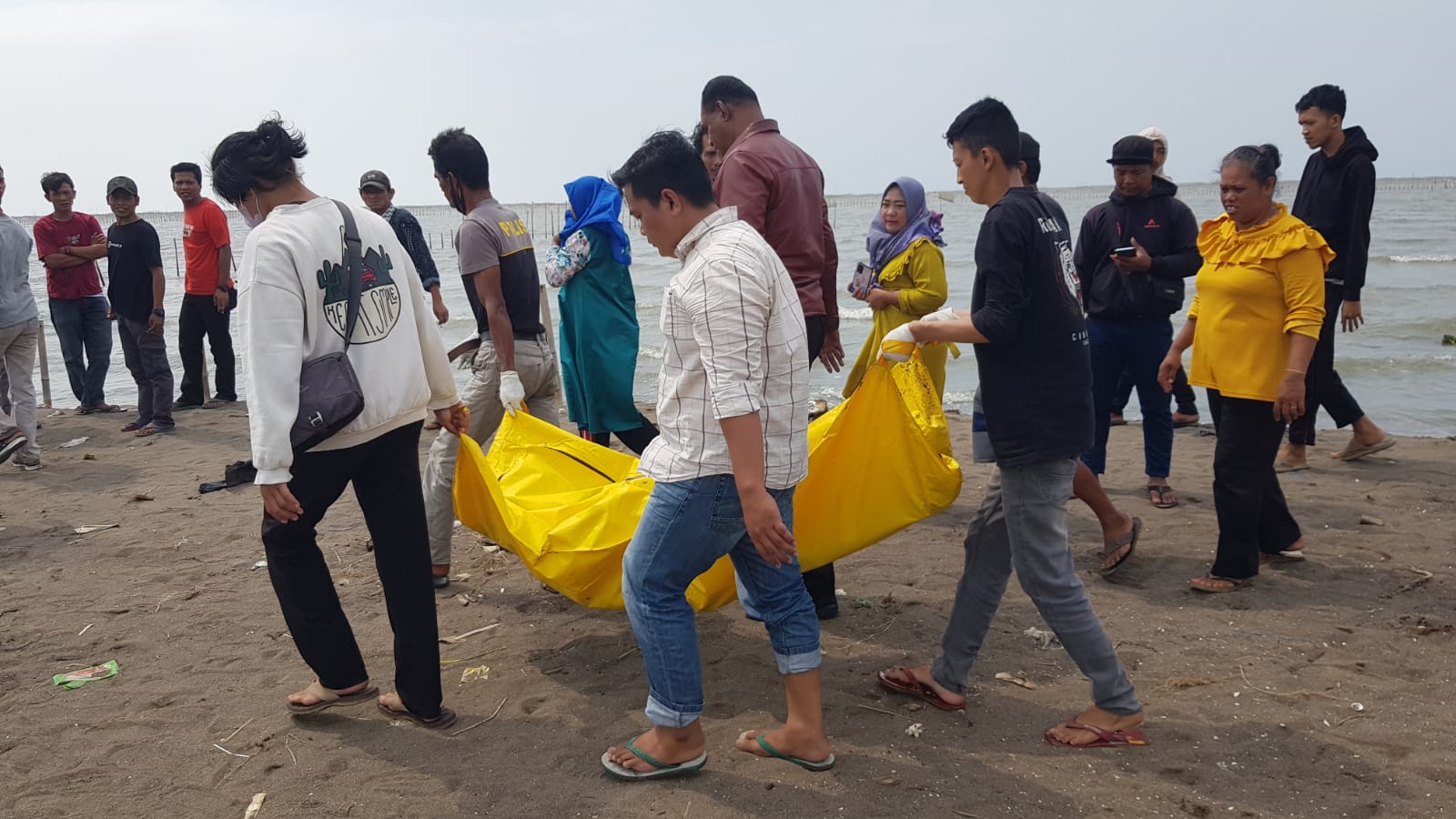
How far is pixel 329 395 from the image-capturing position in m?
3.07

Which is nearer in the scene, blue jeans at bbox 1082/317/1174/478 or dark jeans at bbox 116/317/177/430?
blue jeans at bbox 1082/317/1174/478

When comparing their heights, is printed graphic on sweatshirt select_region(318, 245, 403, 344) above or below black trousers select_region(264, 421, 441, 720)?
above

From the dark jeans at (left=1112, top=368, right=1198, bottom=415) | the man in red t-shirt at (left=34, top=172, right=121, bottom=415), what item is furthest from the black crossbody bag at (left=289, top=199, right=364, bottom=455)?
the man in red t-shirt at (left=34, top=172, right=121, bottom=415)

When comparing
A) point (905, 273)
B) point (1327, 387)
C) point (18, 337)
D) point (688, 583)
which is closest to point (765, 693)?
point (688, 583)

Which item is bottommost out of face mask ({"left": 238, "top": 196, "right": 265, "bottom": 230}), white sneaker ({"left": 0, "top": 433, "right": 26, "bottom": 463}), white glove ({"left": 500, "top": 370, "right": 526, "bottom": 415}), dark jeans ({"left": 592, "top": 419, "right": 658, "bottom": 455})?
white sneaker ({"left": 0, "top": 433, "right": 26, "bottom": 463})

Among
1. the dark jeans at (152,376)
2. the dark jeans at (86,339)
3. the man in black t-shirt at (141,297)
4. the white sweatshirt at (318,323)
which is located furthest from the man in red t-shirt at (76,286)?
the white sweatshirt at (318,323)

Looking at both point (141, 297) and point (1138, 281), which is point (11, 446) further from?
point (1138, 281)

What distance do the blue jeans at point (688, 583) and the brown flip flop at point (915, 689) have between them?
65cm

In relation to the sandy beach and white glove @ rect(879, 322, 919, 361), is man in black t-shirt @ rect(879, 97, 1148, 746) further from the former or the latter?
the sandy beach

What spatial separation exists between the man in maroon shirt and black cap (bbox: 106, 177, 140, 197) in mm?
6543

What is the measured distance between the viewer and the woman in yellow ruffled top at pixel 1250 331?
429cm

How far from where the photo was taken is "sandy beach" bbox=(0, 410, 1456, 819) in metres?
3.13

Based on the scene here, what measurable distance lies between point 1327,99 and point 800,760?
4839 mm

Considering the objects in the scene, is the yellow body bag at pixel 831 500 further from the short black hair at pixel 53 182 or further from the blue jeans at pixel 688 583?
the short black hair at pixel 53 182
